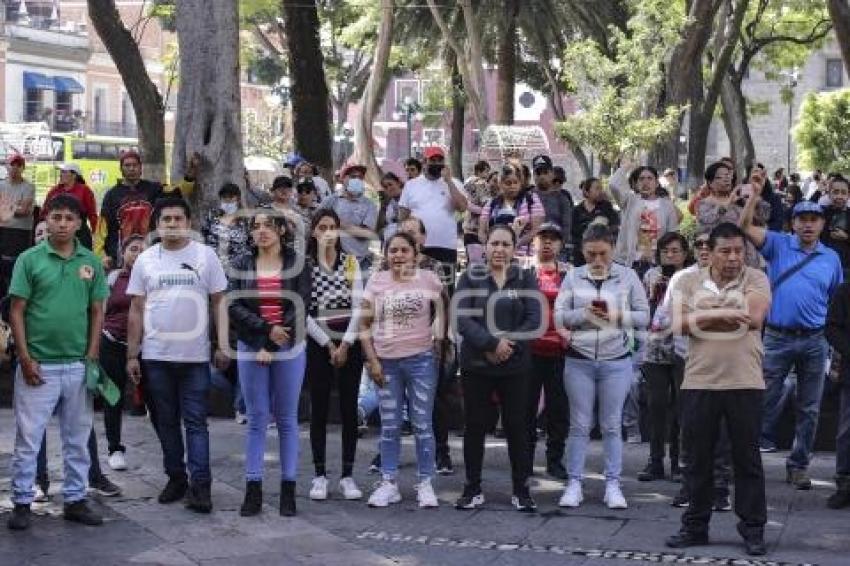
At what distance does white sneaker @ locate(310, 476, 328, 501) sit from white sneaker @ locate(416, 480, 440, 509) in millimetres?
611

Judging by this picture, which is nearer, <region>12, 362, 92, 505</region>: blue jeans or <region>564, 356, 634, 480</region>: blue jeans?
<region>12, 362, 92, 505</region>: blue jeans

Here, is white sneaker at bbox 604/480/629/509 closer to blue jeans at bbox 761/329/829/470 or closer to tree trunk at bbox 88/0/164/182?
blue jeans at bbox 761/329/829/470

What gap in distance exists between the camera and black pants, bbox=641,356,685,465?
1046 centimetres

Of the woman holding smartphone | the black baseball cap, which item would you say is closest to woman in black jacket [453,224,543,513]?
the woman holding smartphone

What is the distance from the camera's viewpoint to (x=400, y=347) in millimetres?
9664

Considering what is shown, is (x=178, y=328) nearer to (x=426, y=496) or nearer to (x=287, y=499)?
(x=287, y=499)

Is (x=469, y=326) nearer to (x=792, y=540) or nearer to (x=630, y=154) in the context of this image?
(x=792, y=540)

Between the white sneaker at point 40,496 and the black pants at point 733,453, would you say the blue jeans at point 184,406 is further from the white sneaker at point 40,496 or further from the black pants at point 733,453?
the black pants at point 733,453

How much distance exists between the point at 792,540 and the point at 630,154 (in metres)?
20.4

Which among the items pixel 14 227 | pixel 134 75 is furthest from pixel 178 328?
pixel 134 75

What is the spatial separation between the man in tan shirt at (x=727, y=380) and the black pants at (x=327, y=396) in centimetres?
229

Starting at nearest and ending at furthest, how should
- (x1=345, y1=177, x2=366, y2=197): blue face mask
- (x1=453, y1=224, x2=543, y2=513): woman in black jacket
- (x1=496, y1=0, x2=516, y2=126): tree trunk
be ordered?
(x1=453, y1=224, x2=543, y2=513): woman in black jacket
(x1=345, y1=177, x2=366, y2=197): blue face mask
(x1=496, y1=0, x2=516, y2=126): tree trunk

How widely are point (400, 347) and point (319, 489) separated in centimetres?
104

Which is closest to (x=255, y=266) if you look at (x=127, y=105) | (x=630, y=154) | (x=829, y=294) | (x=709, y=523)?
(x=709, y=523)
